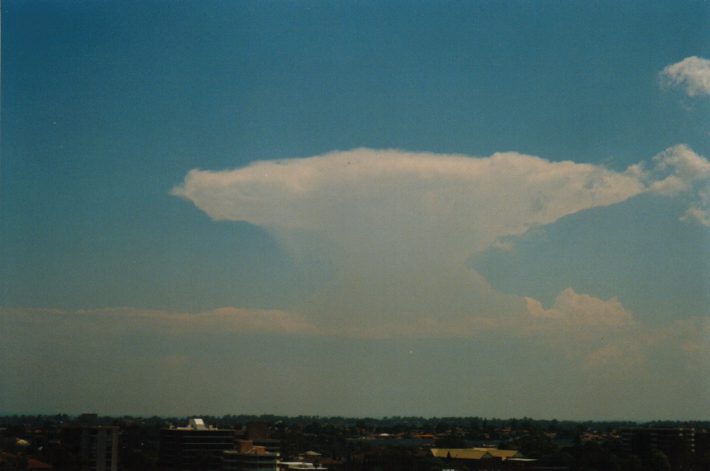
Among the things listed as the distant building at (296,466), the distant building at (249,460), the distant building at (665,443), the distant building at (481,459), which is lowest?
the distant building at (481,459)

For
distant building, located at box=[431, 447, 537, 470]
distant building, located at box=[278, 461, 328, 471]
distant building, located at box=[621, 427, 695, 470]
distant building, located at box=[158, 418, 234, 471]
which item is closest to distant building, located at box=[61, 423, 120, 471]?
distant building, located at box=[158, 418, 234, 471]

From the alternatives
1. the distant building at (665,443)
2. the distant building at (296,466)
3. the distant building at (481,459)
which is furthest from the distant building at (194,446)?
the distant building at (665,443)

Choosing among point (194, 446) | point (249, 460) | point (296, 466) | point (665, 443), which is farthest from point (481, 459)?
point (249, 460)

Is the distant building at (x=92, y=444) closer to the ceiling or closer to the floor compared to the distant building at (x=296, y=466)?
closer to the ceiling

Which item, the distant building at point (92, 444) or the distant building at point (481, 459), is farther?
the distant building at point (481, 459)

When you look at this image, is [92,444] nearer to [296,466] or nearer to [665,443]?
[296,466]

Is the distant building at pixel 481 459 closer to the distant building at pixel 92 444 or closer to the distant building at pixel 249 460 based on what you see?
the distant building at pixel 249 460

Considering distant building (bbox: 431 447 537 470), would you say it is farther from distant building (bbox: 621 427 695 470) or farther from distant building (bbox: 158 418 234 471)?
distant building (bbox: 158 418 234 471)
